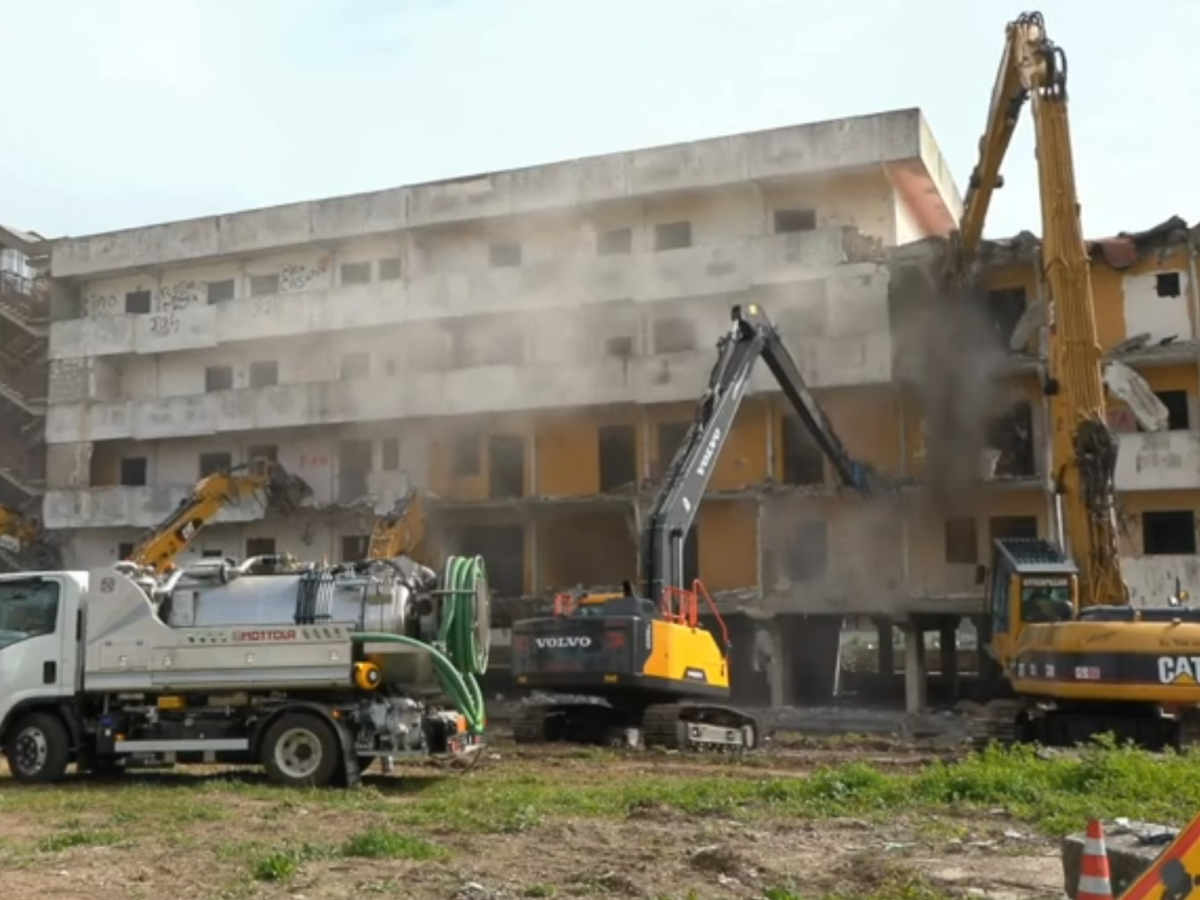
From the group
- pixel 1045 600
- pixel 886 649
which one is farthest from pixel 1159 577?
pixel 1045 600

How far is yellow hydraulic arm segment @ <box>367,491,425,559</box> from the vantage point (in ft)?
95.6

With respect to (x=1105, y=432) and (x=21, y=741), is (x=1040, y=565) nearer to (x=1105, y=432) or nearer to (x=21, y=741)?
(x=1105, y=432)

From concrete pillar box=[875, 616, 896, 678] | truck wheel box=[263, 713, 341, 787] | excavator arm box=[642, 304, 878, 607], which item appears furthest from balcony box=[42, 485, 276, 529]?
truck wheel box=[263, 713, 341, 787]

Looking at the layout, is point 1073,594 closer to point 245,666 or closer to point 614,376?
point 245,666

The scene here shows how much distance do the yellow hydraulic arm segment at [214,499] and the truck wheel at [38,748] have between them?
19.2 ft

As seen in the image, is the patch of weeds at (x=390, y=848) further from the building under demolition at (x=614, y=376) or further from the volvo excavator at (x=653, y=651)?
the building under demolition at (x=614, y=376)

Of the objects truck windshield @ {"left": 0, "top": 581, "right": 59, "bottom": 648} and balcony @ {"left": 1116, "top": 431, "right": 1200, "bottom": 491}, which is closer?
truck windshield @ {"left": 0, "top": 581, "right": 59, "bottom": 648}

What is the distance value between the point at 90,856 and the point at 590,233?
2721 cm

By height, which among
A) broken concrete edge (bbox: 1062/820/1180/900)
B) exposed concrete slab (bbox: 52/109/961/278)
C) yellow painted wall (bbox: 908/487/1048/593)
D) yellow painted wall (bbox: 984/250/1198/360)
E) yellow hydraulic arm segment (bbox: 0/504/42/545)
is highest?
exposed concrete slab (bbox: 52/109/961/278)

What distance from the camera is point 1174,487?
27.8m

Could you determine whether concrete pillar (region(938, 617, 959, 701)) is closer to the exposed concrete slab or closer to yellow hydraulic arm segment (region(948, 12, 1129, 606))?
the exposed concrete slab

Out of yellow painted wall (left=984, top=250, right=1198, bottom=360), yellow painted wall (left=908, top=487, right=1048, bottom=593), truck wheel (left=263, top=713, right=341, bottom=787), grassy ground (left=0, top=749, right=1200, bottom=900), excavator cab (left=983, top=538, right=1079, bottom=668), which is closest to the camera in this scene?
grassy ground (left=0, top=749, right=1200, bottom=900)

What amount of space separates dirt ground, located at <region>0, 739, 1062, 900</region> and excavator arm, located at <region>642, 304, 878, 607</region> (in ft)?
16.7

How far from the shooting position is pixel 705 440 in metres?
19.4
